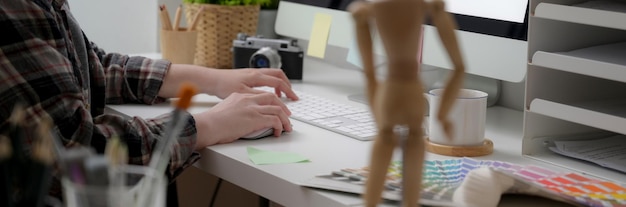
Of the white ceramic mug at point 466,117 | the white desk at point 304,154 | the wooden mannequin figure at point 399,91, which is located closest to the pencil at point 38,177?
the wooden mannequin figure at point 399,91

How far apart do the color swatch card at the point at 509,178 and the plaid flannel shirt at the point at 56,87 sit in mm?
256

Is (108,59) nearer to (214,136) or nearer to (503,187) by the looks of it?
(214,136)

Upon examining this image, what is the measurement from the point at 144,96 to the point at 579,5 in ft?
2.34

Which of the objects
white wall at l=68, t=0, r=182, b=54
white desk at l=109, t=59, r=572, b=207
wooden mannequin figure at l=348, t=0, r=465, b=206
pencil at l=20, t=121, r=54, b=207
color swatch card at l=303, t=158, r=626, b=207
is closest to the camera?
pencil at l=20, t=121, r=54, b=207

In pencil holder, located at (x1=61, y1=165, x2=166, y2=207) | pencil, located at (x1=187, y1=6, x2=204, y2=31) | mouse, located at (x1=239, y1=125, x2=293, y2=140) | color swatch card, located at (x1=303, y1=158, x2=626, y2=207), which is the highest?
pencil holder, located at (x1=61, y1=165, x2=166, y2=207)

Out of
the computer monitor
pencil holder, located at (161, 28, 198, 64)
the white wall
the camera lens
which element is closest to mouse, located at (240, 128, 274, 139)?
the computer monitor

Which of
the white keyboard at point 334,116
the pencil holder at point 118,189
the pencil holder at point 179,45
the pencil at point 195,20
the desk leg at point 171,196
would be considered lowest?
the desk leg at point 171,196

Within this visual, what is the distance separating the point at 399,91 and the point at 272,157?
1.71ft

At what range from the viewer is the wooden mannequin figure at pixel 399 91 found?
72 centimetres

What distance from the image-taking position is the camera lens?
178 cm

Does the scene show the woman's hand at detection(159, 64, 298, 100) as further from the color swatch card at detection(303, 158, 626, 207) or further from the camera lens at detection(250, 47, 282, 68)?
the color swatch card at detection(303, 158, 626, 207)

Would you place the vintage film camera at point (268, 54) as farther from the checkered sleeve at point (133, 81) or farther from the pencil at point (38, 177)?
the pencil at point (38, 177)

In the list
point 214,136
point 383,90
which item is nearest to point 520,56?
point 214,136

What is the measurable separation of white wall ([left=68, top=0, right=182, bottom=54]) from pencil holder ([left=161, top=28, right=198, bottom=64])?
32 cm
